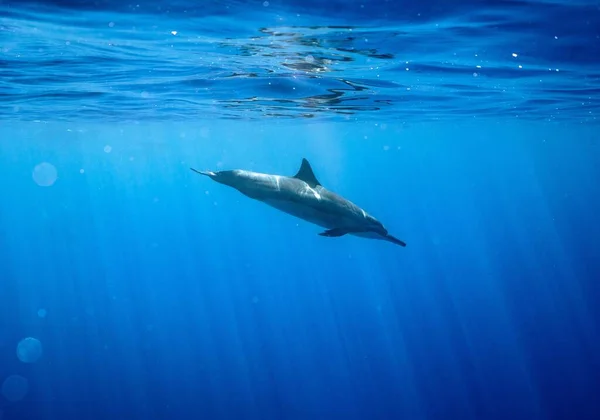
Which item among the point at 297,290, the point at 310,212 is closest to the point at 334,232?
the point at 310,212

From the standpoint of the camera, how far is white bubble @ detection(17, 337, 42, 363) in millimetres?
24797

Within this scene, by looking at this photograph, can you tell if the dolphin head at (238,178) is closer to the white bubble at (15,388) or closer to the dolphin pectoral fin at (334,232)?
the dolphin pectoral fin at (334,232)

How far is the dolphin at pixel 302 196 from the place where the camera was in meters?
10.4

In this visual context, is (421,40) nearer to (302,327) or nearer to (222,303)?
(302,327)

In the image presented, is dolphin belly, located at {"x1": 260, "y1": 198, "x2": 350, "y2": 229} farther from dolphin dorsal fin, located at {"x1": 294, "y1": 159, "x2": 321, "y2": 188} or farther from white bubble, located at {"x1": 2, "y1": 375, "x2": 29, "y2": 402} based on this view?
white bubble, located at {"x1": 2, "y1": 375, "x2": 29, "y2": 402}

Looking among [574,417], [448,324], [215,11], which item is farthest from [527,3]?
[448,324]

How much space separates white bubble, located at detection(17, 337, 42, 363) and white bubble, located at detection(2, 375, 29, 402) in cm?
185

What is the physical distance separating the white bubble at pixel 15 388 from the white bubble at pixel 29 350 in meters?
1.85

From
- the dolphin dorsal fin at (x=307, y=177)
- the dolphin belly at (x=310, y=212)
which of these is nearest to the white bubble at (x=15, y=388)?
the dolphin belly at (x=310, y=212)

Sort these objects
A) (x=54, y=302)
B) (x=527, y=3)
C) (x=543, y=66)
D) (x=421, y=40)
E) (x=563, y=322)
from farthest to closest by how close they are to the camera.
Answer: (x=54, y=302) < (x=563, y=322) < (x=543, y=66) < (x=421, y=40) < (x=527, y=3)

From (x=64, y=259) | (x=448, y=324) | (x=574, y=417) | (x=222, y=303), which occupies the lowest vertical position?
(x=574, y=417)

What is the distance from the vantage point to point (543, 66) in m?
14.0

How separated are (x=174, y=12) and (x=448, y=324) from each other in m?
31.5

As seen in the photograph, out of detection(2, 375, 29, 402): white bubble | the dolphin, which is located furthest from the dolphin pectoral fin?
detection(2, 375, 29, 402): white bubble
